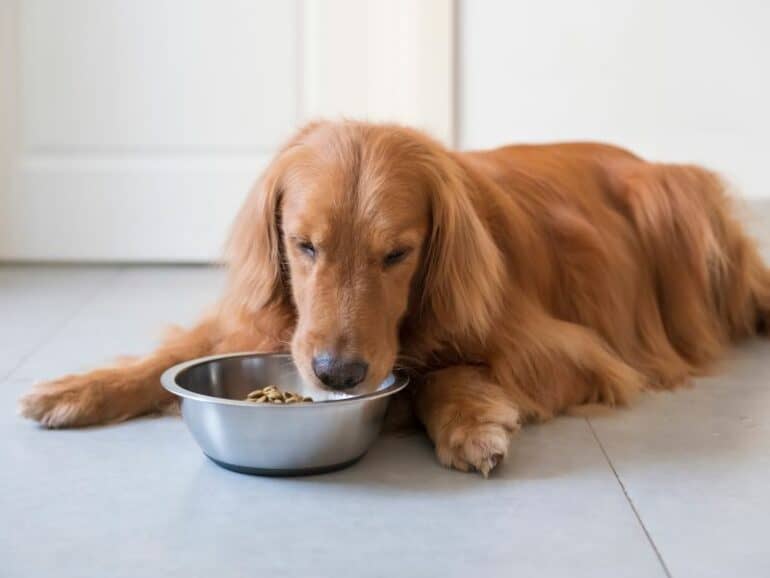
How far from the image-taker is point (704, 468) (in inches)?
73.4

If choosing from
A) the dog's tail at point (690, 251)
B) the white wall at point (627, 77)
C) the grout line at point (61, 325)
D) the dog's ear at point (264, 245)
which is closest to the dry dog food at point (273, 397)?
the dog's ear at point (264, 245)

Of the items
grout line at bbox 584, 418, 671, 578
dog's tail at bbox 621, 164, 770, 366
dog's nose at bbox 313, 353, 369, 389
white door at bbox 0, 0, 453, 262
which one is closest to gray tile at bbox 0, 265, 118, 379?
white door at bbox 0, 0, 453, 262

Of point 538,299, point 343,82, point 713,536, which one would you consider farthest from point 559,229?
point 343,82

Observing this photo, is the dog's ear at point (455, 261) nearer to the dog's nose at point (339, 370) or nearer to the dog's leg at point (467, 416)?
the dog's leg at point (467, 416)

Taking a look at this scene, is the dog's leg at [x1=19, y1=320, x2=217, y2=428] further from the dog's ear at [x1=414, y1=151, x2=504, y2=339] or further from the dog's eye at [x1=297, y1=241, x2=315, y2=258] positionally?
the dog's ear at [x1=414, y1=151, x2=504, y2=339]

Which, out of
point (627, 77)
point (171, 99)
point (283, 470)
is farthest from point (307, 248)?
point (627, 77)

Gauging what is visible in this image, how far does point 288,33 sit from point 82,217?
3.10 ft

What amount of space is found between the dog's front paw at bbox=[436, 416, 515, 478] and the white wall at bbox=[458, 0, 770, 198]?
7.15 feet

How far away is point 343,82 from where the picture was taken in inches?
149

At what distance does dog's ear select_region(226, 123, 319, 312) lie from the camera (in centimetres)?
208

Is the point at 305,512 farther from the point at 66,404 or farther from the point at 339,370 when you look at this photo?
the point at 66,404

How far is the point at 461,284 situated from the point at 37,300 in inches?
66.0

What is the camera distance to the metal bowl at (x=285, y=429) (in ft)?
5.72

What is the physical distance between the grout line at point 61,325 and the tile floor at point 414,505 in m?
0.16
